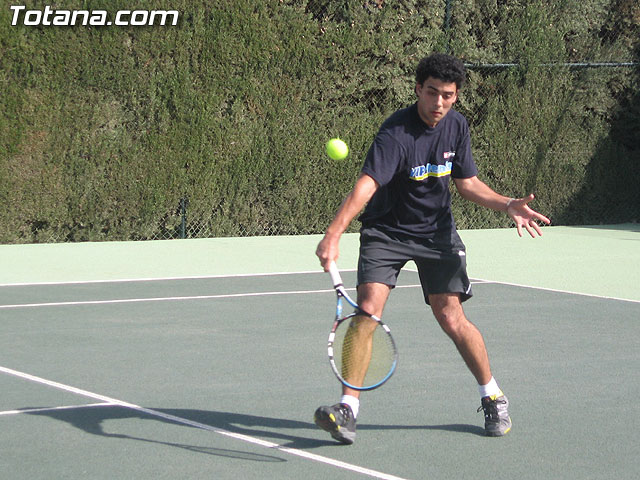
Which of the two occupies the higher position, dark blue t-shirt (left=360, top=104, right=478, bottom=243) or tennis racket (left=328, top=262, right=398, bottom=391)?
dark blue t-shirt (left=360, top=104, right=478, bottom=243)

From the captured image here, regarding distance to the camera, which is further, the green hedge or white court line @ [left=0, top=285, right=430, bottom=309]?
the green hedge

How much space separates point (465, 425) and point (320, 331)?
7.99 ft

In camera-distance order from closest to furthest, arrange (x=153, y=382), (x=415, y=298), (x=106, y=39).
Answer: (x=153, y=382)
(x=415, y=298)
(x=106, y=39)

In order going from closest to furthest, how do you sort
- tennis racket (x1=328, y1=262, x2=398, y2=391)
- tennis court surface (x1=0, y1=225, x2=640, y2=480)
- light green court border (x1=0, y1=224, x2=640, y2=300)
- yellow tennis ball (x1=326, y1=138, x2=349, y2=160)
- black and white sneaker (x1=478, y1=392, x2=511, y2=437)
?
tennis court surface (x1=0, y1=225, x2=640, y2=480) < tennis racket (x1=328, y1=262, x2=398, y2=391) < black and white sneaker (x1=478, y1=392, x2=511, y2=437) < light green court border (x1=0, y1=224, x2=640, y2=300) < yellow tennis ball (x1=326, y1=138, x2=349, y2=160)

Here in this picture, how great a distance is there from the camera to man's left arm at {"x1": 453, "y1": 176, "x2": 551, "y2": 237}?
4.84m

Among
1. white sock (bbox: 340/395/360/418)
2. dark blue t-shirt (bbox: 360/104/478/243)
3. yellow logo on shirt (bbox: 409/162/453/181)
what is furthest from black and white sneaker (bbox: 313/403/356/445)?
yellow logo on shirt (bbox: 409/162/453/181)

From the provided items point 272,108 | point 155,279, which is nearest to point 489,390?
point 155,279

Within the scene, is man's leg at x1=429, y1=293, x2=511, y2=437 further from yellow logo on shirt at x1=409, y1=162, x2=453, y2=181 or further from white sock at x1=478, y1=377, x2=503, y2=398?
→ yellow logo on shirt at x1=409, y1=162, x2=453, y2=181

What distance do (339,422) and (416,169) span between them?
1119mm

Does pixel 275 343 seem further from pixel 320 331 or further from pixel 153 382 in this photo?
pixel 153 382

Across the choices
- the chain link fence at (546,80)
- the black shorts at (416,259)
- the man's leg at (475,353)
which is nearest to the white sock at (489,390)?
the man's leg at (475,353)

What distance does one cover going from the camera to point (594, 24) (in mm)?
15867

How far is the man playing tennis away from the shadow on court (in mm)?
237

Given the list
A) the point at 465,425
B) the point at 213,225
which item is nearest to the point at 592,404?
the point at 465,425
